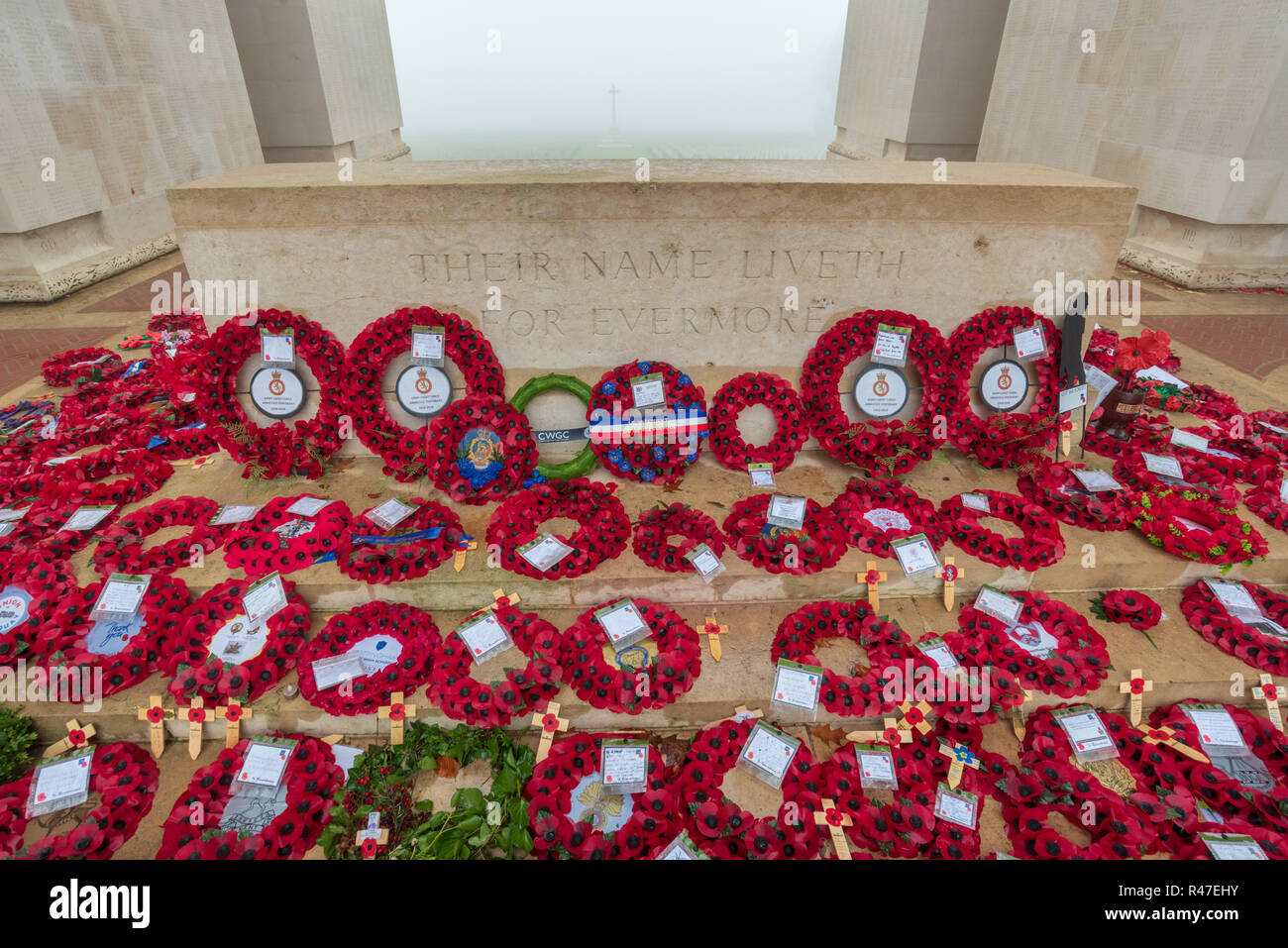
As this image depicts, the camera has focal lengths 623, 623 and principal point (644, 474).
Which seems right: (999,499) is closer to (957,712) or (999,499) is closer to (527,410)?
(957,712)

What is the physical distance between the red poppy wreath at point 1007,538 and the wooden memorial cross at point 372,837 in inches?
134

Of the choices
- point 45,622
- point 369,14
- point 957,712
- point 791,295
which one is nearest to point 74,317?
point 45,622

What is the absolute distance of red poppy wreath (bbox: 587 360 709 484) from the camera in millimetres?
4305

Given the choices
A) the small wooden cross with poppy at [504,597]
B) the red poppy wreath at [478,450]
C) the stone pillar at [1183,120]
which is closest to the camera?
the small wooden cross with poppy at [504,597]

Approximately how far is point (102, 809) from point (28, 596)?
1434 millimetres

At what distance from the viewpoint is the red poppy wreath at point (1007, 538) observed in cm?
362

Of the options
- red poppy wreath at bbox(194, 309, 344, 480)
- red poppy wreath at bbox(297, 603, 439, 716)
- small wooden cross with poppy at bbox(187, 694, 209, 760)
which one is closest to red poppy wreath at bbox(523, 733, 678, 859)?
red poppy wreath at bbox(297, 603, 439, 716)

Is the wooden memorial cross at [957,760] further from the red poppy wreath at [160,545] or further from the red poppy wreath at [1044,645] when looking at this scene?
the red poppy wreath at [160,545]

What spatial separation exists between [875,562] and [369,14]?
1870cm

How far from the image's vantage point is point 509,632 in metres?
3.37

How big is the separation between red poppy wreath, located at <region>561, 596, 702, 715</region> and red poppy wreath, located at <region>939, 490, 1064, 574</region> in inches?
70.6

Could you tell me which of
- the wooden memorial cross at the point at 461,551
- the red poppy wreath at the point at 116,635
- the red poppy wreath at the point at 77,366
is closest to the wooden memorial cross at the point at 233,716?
the red poppy wreath at the point at 116,635

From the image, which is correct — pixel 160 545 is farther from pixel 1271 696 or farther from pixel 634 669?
pixel 1271 696

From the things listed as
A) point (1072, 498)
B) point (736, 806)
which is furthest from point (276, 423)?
point (1072, 498)
